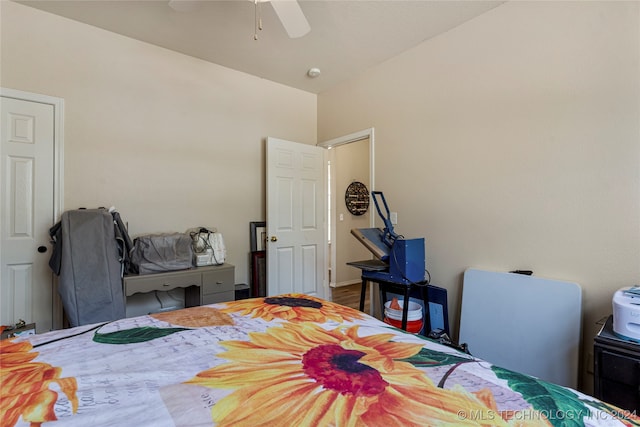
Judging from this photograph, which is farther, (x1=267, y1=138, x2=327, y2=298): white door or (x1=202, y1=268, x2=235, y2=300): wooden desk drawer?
(x1=267, y1=138, x2=327, y2=298): white door

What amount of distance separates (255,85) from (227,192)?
4.35 ft

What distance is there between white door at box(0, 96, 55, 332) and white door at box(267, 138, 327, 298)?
193cm

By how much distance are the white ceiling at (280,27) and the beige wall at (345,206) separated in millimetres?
2097

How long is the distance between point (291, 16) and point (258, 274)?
2.56 metres

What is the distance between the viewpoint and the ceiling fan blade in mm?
1841

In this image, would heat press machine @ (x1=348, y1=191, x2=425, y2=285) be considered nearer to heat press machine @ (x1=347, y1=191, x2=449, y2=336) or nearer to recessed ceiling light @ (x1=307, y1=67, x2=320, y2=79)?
heat press machine @ (x1=347, y1=191, x2=449, y2=336)

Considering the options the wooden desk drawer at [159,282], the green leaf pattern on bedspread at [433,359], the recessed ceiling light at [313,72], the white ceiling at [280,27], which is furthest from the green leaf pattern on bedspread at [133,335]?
the recessed ceiling light at [313,72]

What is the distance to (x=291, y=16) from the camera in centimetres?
195

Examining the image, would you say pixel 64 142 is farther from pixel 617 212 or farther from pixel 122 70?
pixel 617 212

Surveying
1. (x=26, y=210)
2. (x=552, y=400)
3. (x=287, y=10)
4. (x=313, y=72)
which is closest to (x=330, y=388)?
(x=552, y=400)

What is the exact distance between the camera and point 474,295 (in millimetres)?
2396

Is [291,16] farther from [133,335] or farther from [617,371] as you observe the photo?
[617,371]

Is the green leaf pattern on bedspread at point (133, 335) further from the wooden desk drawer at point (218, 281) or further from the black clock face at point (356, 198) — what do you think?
the black clock face at point (356, 198)

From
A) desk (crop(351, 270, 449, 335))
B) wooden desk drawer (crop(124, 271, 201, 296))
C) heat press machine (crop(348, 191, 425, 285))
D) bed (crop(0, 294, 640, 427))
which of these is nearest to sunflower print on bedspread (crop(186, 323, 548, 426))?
bed (crop(0, 294, 640, 427))
